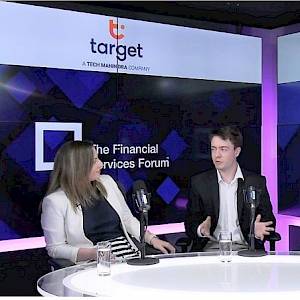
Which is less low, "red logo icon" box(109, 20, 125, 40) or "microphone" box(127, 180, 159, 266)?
"red logo icon" box(109, 20, 125, 40)

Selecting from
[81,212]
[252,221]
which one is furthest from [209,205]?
[252,221]

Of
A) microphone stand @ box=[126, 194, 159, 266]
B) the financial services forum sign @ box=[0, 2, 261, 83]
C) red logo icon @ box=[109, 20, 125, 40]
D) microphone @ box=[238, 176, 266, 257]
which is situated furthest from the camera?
red logo icon @ box=[109, 20, 125, 40]

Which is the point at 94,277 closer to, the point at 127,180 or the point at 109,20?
the point at 127,180

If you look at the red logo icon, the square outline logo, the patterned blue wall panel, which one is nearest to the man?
the patterned blue wall panel

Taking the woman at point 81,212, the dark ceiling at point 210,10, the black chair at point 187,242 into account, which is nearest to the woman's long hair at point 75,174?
the woman at point 81,212

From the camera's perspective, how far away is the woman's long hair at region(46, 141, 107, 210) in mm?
3395

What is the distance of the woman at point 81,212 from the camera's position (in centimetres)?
327

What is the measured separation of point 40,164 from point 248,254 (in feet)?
6.94

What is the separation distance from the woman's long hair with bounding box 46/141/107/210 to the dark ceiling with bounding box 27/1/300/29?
60.4 inches

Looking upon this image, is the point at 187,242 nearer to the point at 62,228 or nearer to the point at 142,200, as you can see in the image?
the point at 62,228

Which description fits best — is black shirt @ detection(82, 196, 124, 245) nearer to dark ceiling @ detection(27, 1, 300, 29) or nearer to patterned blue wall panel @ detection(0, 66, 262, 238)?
patterned blue wall panel @ detection(0, 66, 262, 238)

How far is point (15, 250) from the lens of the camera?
14.2ft

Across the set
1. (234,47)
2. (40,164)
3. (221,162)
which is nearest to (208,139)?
(234,47)

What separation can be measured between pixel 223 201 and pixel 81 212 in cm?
109
